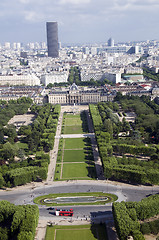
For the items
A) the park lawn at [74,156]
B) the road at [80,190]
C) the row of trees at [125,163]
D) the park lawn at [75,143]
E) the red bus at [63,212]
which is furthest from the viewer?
the park lawn at [75,143]

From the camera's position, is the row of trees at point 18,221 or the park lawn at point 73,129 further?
the park lawn at point 73,129

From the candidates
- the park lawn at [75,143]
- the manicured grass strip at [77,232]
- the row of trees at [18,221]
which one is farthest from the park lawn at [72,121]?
the manicured grass strip at [77,232]

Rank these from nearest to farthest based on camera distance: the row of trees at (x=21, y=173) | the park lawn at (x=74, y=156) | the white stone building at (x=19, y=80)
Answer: the row of trees at (x=21, y=173), the park lawn at (x=74, y=156), the white stone building at (x=19, y=80)

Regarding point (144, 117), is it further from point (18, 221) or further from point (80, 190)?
point (18, 221)

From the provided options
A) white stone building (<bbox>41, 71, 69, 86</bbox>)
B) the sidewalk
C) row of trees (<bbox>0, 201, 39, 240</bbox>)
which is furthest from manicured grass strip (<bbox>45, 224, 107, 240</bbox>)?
white stone building (<bbox>41, 71, 69, 86</bbox>)

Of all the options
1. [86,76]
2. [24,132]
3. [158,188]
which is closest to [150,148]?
[158,188]

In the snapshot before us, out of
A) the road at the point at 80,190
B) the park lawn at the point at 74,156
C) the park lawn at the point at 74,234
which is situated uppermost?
the park lawn at the point at 74,156

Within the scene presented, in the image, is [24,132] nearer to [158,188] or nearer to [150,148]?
[150,148]

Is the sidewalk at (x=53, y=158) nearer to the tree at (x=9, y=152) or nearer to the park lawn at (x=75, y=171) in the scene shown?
the park lawn at (x=75, y=171)
